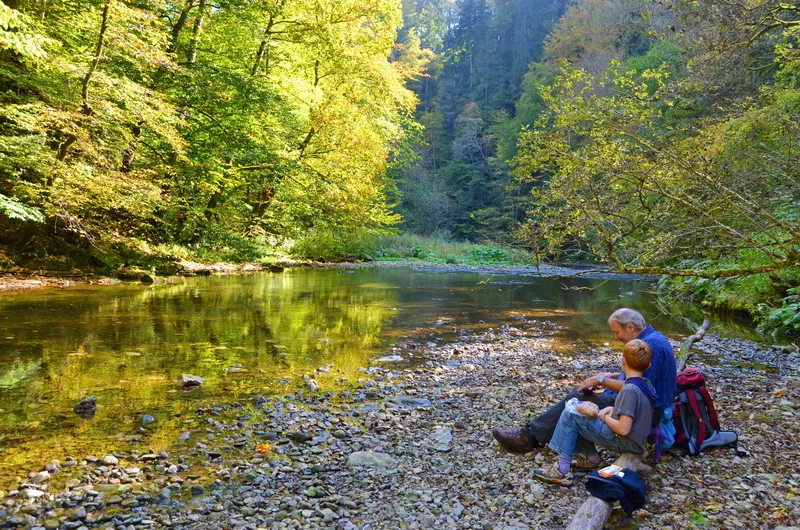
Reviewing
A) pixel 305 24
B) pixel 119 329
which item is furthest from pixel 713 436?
pixel 305 24

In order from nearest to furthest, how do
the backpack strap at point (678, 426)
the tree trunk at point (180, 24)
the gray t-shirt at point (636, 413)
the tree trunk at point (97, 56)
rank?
the gray t-shirt at point (636, 413) < the backpack strap at point (678, 426) < the tree trunk at point (97, 56) < the tree trunk at point (180, 24)

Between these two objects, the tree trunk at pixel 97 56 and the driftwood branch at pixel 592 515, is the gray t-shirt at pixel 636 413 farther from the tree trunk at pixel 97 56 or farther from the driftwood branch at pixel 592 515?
the tree trunk at pixel 97 56

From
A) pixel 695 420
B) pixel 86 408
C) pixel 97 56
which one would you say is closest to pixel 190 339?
pixel 86 408

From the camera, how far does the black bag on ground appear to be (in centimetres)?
293

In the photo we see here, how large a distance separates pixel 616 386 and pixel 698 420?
34.0 inches

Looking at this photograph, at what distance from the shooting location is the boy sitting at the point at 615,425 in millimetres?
3377

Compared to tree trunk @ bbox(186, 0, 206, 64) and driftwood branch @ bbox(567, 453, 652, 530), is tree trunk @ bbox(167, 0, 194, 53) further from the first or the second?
driftwood branch @ bbox(567, 453, 652, 530)

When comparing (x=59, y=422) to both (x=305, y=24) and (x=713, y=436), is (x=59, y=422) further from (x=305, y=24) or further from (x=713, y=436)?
(x=305, y=24)

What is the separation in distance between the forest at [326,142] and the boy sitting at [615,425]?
194cm

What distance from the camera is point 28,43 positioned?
28.5ft

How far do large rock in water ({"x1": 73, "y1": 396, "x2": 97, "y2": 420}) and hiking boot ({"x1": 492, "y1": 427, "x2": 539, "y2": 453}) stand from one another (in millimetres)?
3725

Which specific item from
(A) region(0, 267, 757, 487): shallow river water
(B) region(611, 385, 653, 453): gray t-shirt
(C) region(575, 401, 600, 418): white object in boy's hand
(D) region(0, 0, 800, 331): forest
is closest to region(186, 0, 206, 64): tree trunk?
(D) region(0, 0, 800, 331): forest

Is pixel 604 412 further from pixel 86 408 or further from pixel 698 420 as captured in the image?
pixel 86 408

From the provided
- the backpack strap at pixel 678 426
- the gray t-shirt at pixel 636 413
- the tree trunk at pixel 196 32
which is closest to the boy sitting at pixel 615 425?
the gray t-shirt at pixel 636 413
